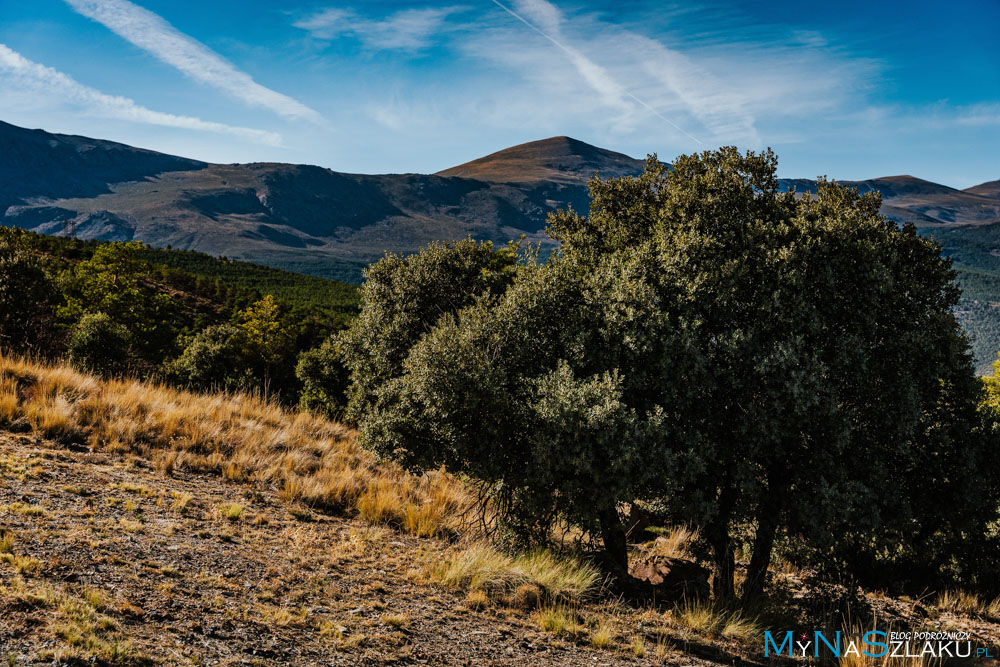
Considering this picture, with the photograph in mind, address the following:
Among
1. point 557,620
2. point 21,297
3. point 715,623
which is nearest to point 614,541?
point 715,623

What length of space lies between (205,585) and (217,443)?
19.1ft

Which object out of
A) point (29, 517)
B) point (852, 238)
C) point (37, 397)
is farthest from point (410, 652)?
point (852, 238)

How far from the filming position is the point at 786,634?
376 inches

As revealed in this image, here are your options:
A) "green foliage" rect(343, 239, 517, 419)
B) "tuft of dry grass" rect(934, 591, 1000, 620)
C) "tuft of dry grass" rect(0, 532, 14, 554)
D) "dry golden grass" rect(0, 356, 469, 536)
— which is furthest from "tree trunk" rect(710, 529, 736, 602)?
"tuft of dry grass" rect(0, 532, 14, 554)

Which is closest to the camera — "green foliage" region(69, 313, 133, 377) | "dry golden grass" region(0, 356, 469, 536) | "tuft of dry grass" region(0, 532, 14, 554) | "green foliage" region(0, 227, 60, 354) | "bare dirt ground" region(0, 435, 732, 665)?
"bare dirt ground" region(0, 435, 732, 665)

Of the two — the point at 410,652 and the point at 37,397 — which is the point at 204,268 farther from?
the point at 410,652

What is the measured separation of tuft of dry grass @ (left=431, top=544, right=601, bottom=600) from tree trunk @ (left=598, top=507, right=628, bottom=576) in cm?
113

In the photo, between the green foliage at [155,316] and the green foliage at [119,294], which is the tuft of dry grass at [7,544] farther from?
the green foliage at [119,294]

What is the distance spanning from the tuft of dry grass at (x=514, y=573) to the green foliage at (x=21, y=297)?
20.3 metres

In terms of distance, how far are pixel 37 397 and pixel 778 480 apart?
15.5 m

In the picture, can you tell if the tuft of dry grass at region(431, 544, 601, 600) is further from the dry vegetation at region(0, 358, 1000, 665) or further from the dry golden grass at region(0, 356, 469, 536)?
the dry golden grass at region(0, 356, 469, 536)

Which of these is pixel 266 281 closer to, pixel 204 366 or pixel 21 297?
pixel 204 366

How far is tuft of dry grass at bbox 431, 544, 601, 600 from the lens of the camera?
8.28 metres

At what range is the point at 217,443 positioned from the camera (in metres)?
11.5
